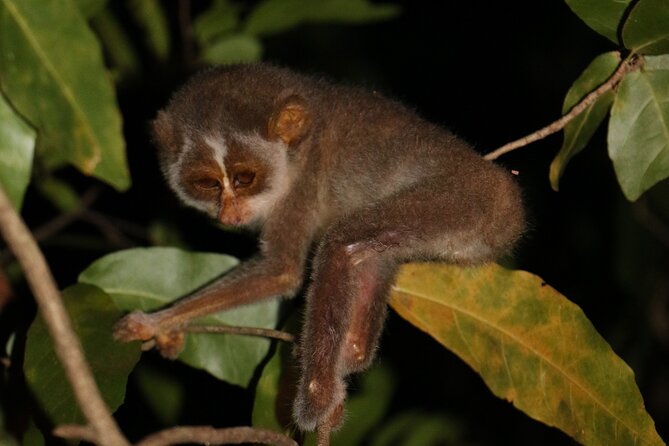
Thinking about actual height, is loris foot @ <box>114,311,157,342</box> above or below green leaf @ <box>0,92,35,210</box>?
below

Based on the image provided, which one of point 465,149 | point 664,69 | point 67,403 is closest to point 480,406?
point 465,149

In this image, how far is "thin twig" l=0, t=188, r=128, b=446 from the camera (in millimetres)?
1659

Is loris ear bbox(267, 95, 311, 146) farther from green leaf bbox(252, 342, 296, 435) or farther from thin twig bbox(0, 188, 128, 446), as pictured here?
thin twig bbox(0, 188, 128, 446)

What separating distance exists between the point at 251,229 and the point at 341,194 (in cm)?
63

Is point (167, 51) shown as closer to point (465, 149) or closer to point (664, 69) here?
point (465, 149)

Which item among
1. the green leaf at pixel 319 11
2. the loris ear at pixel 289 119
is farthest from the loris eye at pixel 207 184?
the green leaf at pixel 319 11

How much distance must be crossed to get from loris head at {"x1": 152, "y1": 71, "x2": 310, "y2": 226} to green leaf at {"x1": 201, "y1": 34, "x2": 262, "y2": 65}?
1031mm

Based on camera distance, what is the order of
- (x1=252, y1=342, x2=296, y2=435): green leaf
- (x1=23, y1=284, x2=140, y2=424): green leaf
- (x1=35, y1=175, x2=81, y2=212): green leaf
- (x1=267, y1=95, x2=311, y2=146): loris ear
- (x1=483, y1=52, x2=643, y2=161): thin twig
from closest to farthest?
1. (x1=23, y1=284, x2=140, y2=424): green leaf
2. (x1=483, y1=52, x2=643, y2=161): thin twig
3. (x1=252, y1=342, x2=296, y2=435): green leaf
4. (x1=267, y1=95, x2=311, y2=146): loris ear
5. (x1=35, y1=175, x2=81, y2=212): green leaf

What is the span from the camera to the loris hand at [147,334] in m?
3.29

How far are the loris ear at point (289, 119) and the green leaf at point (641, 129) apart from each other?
53.8 inches

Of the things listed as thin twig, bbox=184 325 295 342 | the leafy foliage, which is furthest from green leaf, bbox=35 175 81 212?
the leafy foliage

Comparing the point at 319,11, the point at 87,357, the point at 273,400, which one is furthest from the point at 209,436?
the point at 319,11

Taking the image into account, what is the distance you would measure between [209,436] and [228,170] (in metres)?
2.01

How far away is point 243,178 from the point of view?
13.3ft
